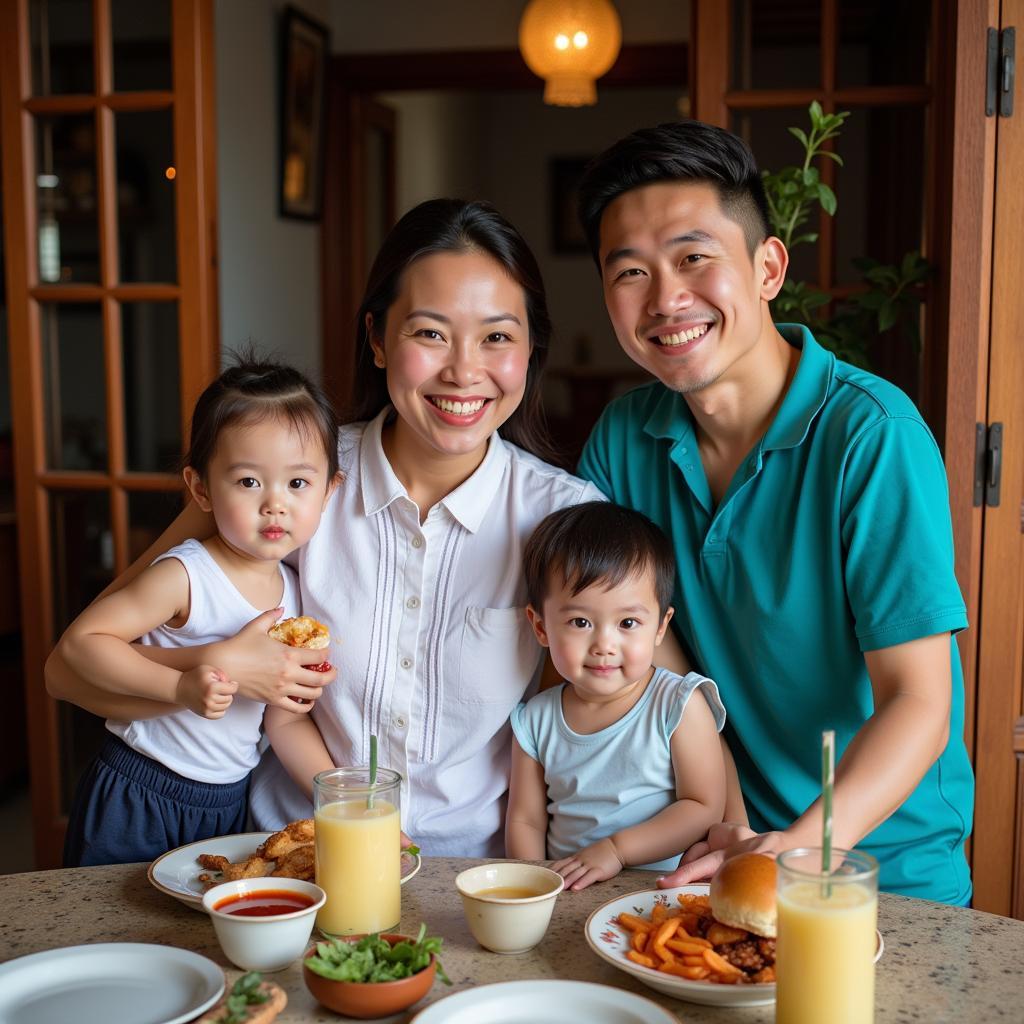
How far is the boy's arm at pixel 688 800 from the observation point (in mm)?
1659

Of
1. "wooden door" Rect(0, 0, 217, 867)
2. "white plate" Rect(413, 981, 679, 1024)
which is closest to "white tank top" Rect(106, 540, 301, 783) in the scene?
"white plate" Rect(413, 981, 679, 1024)

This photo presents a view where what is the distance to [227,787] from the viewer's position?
193cm

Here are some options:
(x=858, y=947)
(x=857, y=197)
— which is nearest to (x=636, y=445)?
(x=858, y=947)

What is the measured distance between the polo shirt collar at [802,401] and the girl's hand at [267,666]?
74 centimetres

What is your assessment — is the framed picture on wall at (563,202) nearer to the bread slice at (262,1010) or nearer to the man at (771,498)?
the man at (771,498)

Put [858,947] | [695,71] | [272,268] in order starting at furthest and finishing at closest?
[272,268] → [695,71] → [858,947]

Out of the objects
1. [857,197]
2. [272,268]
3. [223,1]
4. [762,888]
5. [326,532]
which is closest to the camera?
[762,888]

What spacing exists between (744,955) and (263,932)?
482 millimetres

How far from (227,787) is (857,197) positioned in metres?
2.46

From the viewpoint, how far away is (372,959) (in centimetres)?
119

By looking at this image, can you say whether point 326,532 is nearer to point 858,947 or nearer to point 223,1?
point 858,947

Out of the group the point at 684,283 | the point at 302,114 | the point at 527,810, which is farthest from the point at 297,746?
the point at 302,114

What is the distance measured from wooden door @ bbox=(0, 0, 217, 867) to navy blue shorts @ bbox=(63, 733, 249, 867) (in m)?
1.46

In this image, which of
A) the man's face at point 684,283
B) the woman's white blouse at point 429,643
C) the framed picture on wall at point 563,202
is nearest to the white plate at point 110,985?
the woman's white blouse at point 429,643
